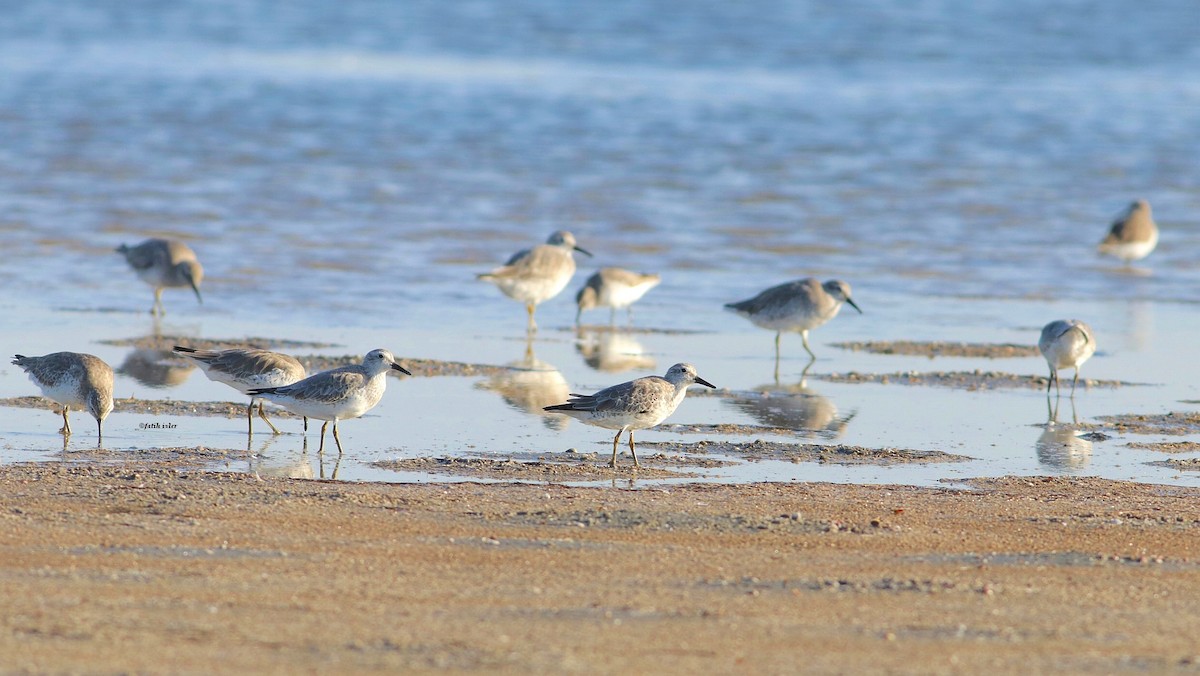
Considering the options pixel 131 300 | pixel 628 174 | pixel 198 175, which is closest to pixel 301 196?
pixel 198 175

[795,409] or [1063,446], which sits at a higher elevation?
[795,409]

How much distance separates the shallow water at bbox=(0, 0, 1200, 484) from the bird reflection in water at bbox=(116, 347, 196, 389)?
18cm

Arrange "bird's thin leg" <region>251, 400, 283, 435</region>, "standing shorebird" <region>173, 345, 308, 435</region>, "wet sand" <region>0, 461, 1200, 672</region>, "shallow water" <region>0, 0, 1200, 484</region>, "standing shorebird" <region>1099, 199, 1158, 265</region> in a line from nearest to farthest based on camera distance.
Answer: "wet sand" <region>0, 461, 1200, 672</region>, "bird's thin leg" <region>251, 400, 283, 435</region>, "standing shorebird" <region>173, 345, 308, 435</region>, "shallow water" <region>0, 0, 1200, 484</region>, "standing shorebird" <region>1099, 199, 1158, 265</region>

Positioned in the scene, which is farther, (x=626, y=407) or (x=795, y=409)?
(x=795, y=409)

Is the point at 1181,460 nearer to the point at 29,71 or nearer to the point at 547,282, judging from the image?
the point at 547,282

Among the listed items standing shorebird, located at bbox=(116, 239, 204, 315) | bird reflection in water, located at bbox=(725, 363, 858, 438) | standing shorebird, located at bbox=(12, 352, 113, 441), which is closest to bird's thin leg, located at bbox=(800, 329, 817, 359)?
bird reflection in water, located at bbox=(725, 363, 858, 438)

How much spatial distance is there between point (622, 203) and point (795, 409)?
1359 cm

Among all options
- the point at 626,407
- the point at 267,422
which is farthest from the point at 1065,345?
the point at 267,422

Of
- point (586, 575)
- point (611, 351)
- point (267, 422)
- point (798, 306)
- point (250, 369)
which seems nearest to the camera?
point (586, 575)

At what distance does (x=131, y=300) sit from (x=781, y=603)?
11.9 m

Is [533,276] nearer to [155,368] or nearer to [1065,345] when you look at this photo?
[155,368]

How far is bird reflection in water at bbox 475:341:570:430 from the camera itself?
1195cm

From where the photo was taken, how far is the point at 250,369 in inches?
447

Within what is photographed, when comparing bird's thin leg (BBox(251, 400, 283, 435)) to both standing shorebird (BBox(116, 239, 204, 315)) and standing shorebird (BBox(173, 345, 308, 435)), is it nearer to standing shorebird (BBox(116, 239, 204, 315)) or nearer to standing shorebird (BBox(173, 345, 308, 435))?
standing shorebird (BBox(173, 345, 308, 435))
